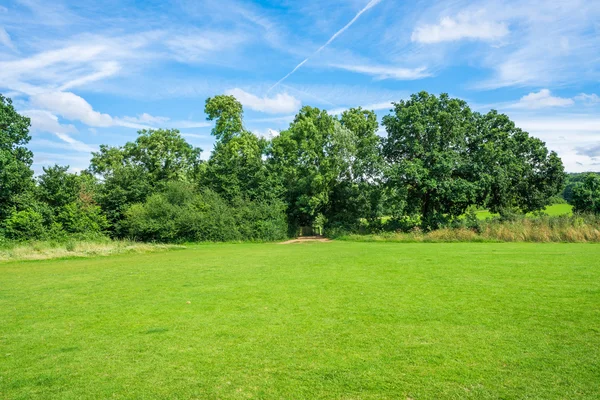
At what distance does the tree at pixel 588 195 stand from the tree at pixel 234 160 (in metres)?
27.4

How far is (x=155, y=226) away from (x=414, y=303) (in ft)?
85.4

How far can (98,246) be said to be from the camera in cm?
2316

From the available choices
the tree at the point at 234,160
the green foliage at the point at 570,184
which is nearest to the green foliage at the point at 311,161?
the tree at the point at 234,160

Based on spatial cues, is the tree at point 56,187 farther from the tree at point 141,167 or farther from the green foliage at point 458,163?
the green foliage at point 458,163

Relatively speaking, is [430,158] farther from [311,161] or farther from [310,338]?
[310,338]

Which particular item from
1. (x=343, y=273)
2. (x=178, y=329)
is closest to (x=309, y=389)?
(x=178, y=329)

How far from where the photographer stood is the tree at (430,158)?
2925 centimetres

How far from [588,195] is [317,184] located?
77.7 feet

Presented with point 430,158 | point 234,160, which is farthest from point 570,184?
point 234,160

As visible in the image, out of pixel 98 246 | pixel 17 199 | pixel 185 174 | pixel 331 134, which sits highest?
pixel 331 134

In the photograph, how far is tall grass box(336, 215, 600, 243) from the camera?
22641 mm

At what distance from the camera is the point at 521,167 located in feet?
101

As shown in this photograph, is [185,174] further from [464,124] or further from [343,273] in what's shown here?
[343,273]

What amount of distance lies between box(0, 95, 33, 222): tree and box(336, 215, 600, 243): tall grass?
2884cm
